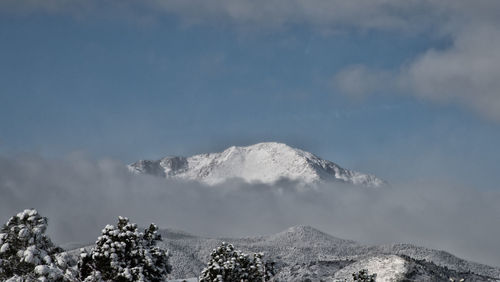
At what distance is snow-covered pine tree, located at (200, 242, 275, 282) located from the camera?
88500 millimetres

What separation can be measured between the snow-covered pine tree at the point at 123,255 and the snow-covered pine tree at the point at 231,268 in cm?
2104

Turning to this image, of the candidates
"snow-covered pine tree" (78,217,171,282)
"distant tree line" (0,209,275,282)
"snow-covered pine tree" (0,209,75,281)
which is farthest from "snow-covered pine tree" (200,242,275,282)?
"snow-covered pine tree" (0,209,75,281)

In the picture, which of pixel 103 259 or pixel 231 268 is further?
pixel 231 268

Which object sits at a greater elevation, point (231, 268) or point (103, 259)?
point (231, 268)

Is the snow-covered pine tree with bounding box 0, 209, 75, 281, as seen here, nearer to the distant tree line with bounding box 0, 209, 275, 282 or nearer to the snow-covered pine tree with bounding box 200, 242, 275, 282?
the distant tree line with bounding box 0, 209, 275, 282

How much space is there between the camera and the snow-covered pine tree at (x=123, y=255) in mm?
55622

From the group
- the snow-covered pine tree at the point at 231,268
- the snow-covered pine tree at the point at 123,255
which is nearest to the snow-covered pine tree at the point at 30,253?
the snow-covered pine tree at the point at 123,255

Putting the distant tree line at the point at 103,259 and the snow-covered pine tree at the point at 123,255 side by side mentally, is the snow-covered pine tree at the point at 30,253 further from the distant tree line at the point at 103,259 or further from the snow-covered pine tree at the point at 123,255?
the snow-covered pine tree at the point at 123,255

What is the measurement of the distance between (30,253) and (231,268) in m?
58.7

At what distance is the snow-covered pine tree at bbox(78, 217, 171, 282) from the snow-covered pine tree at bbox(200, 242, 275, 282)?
21037 mm

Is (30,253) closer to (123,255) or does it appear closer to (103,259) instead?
(103,259)

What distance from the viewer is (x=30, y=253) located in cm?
3169

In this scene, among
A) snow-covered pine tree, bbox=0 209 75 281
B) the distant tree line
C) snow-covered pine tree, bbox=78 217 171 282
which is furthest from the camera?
snow-covered pine tree, bbox=78 217 171 282

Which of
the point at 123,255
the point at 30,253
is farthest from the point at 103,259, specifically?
the point at 30,253
